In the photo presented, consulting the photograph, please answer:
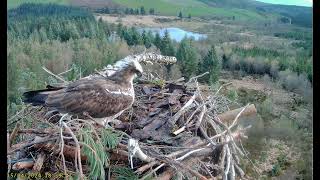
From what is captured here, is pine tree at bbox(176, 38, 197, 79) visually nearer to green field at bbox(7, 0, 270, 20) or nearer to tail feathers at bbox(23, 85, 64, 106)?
green field at bbox(7, 0, 270, 20)

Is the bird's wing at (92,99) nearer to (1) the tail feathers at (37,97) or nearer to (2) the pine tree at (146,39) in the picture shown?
(1) the tail feathers at (37,97)

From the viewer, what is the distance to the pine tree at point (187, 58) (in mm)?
2693

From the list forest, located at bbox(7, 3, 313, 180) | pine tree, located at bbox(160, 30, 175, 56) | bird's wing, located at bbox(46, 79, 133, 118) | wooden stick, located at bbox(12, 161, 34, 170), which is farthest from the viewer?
pine tree, located at bbox(160, 30, 175, 56)

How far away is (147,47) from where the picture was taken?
106 inches

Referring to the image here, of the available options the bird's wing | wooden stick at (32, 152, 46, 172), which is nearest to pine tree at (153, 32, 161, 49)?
the bird's wing

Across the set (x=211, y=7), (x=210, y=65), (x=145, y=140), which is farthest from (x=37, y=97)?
(x=211, y=7)

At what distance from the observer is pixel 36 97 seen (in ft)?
8.07

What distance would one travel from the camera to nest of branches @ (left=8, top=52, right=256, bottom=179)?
2.36 meters

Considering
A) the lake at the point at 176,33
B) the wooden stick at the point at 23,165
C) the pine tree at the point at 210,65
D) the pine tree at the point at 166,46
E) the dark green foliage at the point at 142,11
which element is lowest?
the wooden stick at the point at 23,165

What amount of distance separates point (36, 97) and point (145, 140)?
0.55 metres

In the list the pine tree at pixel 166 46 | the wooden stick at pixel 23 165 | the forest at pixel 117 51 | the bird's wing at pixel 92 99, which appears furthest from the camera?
the pine tree at pixel 166 46

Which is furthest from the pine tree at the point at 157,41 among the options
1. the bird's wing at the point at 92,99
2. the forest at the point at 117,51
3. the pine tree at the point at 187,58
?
the bird's wing at the point at 92,99

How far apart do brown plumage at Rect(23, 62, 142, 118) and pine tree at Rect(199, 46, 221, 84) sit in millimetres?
402

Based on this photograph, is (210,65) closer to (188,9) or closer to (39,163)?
(188,9)
